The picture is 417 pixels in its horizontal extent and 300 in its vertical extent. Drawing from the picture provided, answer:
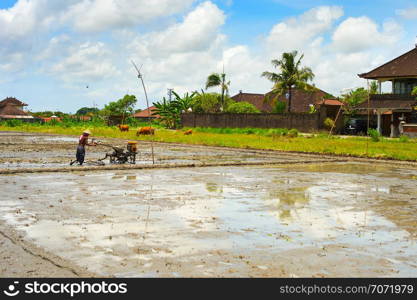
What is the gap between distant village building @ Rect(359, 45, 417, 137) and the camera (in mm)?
38000

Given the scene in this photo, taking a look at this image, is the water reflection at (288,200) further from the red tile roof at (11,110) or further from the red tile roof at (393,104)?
the red tile roof at (11,110)

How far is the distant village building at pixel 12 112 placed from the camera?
89550mm

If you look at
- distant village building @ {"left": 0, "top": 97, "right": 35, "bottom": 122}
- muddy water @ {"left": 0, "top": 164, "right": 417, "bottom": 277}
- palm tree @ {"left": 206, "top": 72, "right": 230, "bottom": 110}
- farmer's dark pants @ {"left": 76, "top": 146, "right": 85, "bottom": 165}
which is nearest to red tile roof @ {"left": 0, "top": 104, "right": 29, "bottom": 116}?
distant village building @ {"left": 0, "top": 97, "right": 35, "bottom": 122}

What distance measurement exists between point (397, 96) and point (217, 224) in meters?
33.0

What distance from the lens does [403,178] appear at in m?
16.0

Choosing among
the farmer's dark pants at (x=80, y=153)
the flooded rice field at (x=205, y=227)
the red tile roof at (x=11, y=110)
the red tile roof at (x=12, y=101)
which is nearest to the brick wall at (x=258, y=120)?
the farmer's dark pants at (x=80, y=153)

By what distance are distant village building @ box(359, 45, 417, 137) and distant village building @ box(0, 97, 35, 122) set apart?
61.3m

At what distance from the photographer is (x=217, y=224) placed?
336 inches

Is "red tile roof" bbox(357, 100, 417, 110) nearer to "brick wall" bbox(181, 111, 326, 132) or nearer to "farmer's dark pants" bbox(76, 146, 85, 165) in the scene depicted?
"brick wall" bbox(181, 111, 326, 132)

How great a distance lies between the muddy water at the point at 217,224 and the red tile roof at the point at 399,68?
25902 millimetres

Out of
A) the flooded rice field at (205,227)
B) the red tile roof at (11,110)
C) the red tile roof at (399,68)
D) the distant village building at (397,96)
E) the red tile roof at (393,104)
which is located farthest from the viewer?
the red tile roof at (11,110)

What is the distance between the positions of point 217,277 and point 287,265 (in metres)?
0.90

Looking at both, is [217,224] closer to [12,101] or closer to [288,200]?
[288,200]

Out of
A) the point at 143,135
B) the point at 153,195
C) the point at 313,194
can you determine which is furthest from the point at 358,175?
the point at 143,135
